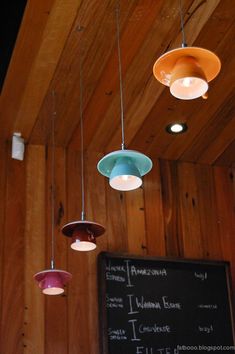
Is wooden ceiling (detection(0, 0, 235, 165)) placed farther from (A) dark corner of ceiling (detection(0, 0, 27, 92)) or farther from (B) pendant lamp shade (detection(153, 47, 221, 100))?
(B) pendant lamp shade (detection(153, 47, 221, 100))

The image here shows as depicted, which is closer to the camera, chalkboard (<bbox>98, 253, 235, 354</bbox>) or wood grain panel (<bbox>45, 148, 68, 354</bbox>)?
wood grain panel (<bbox>45, 148, 68, 354</bbox>)

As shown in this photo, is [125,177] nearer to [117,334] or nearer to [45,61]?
[45,61]

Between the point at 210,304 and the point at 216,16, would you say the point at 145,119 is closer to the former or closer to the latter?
the point at 216,16

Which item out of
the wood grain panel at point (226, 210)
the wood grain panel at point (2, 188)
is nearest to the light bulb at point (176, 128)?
the wood grain panel at point (226, 210)

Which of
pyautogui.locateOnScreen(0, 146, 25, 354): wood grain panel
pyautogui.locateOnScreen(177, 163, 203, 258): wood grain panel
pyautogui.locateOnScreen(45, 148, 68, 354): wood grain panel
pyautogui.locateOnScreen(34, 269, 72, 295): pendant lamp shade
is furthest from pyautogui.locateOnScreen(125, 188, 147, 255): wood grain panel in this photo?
pyautogui.locateOnScreen(34, 269, 72, 295): pendant lamp shade

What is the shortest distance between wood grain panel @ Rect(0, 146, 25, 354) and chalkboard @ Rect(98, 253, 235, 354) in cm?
46

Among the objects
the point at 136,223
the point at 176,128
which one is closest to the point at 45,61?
the point at 176,128

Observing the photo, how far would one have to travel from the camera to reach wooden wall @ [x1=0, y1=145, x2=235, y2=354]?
11.0 ft

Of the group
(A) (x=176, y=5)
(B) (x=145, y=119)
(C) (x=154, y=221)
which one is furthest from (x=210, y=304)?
(A) (x=176, y=5)

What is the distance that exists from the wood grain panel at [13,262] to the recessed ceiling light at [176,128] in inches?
35.8

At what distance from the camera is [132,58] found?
307 cm

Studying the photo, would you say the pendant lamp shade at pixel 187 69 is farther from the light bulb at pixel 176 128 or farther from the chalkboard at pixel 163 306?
the chalkboard at pixel 163 306

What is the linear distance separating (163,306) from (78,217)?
73cm

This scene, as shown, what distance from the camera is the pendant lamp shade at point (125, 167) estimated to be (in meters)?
2.21
